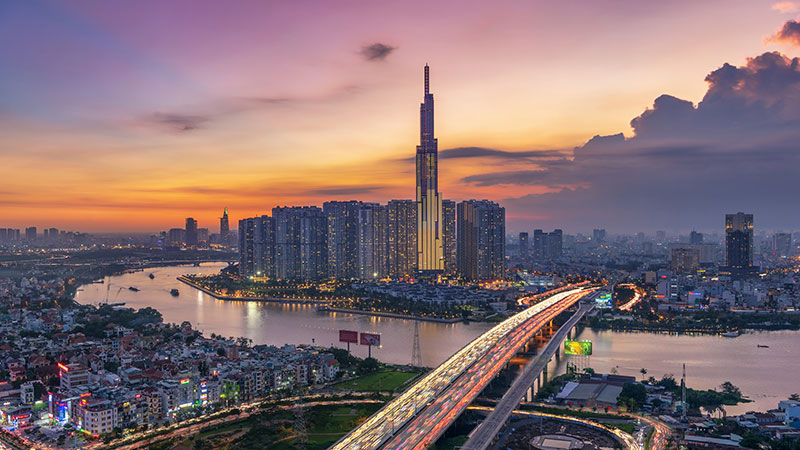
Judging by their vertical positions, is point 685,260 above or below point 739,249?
below

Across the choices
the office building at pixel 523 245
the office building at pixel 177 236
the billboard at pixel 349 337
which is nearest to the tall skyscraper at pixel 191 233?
the office building at pixel 177 236

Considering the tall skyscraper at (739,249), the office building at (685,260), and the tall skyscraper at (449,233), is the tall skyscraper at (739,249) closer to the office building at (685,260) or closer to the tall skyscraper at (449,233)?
the office building at (685,260)

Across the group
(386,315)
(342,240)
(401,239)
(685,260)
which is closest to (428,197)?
(401,239)

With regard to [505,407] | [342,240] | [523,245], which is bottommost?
[505,407]

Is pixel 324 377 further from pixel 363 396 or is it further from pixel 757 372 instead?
pixel 757 372

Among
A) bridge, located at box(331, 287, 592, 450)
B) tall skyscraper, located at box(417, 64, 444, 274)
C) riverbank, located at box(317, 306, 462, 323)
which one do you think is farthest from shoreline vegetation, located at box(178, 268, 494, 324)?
tall skyscraper, located at box(417, 64, 444, 274)

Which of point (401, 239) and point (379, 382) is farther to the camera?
point (401, 239)

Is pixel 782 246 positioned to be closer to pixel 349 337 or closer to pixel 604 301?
pixel 604 301

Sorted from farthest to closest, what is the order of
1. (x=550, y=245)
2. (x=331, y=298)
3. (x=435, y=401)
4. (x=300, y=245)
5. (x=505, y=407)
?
1. (x=550, y=245)
2. (x=300, y=245)
3. (x=331, y=298)
4. (x=505, y=407)
5. (x=435, y=401)

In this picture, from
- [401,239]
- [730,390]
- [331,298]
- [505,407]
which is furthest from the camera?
[401,239]
